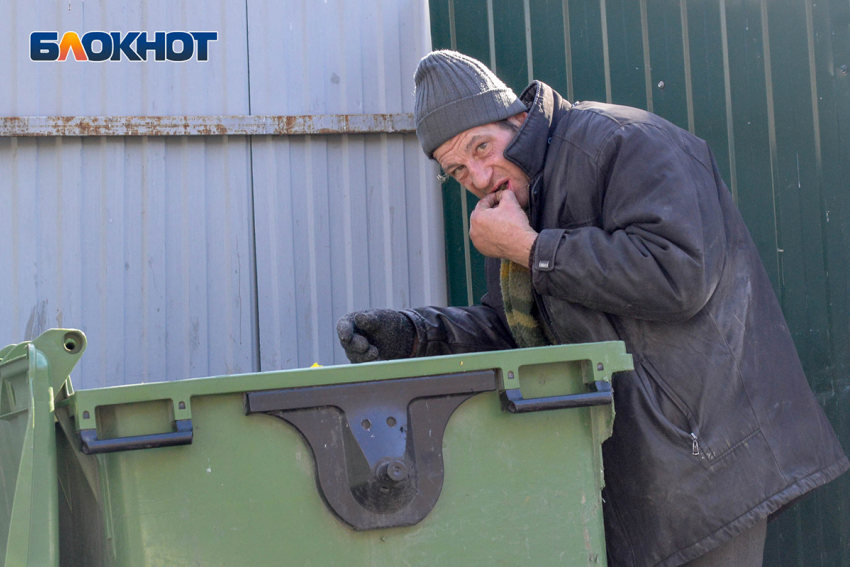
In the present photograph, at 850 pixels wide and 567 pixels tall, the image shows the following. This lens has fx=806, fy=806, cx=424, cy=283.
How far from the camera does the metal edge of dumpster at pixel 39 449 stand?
1390 millimetres

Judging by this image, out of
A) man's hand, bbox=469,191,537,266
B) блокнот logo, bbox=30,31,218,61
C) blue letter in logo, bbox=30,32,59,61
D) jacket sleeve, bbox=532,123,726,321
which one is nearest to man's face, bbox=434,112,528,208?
man's hand, bbox=469,191,537,266

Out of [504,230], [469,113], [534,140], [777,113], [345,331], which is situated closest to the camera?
[504,230]

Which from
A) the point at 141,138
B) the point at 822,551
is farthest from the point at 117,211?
the point at 822,551

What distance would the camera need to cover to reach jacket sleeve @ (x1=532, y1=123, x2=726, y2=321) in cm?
183

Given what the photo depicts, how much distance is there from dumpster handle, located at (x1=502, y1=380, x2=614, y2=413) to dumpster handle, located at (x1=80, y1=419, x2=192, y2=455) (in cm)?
63

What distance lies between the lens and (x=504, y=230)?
6.68 ft

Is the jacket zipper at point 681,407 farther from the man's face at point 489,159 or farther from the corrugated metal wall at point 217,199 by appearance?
the corrugated metal wall at point 217,199

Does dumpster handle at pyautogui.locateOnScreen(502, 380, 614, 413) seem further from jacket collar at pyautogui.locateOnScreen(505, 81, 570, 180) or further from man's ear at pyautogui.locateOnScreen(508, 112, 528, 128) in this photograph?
man's ear at pyautogui.locateOnScreen(508, 112, 528, 128)

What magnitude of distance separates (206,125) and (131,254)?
596 mm

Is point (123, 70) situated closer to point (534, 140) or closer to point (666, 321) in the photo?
point (534, 140)

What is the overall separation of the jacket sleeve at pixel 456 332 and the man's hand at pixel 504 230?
0.47m

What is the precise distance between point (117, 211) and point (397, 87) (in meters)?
1.25

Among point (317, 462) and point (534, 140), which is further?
point (534, 140)

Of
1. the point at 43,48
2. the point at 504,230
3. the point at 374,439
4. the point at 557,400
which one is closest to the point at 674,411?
the point at 557,400
